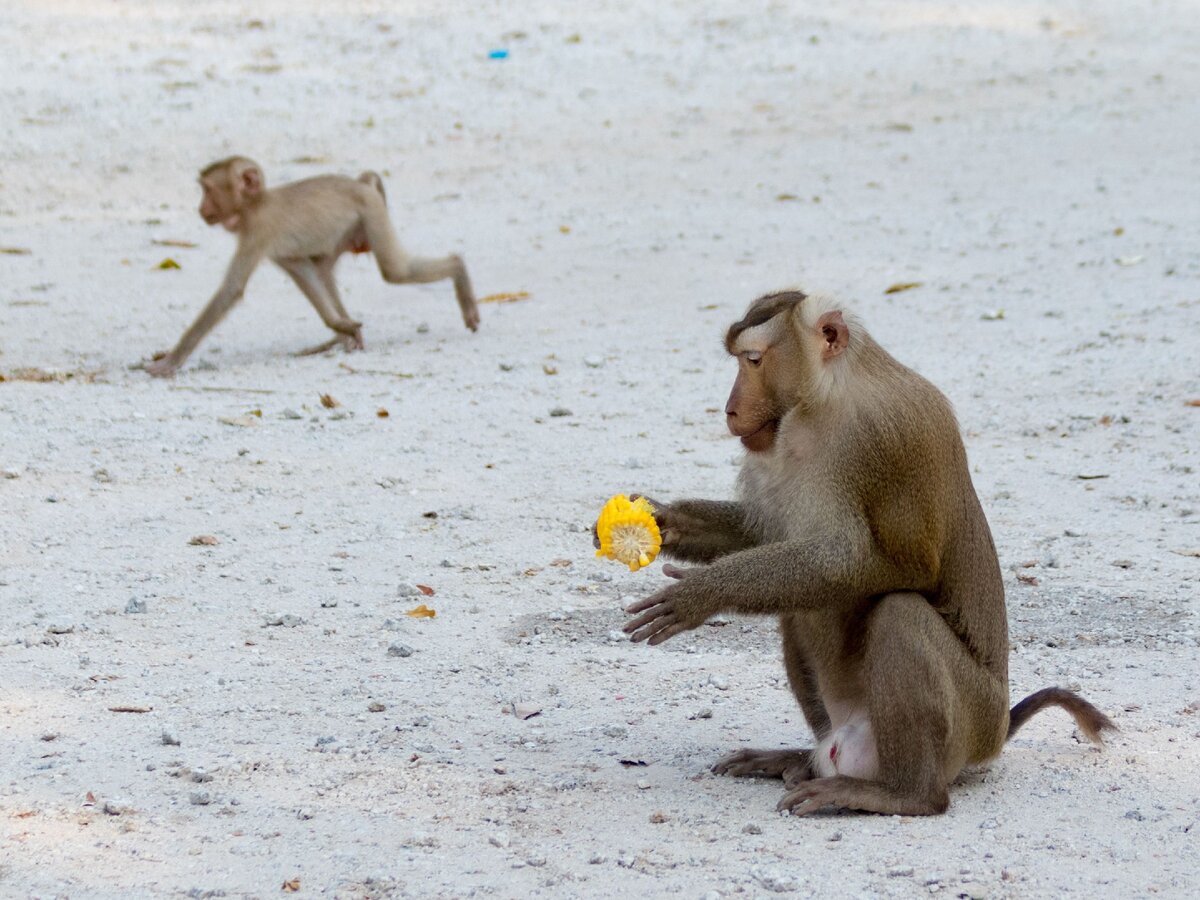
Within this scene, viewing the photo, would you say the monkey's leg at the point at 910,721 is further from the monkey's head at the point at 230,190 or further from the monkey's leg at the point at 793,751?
the monkey's head at the point at 230,190

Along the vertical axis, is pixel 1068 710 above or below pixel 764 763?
above

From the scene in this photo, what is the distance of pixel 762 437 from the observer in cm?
397

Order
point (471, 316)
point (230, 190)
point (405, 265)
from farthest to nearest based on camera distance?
point (405, 265) → point (471, 316) → point (230, 190)

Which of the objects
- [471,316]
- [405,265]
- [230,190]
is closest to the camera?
[230,190]

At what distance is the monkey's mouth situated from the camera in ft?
13.0

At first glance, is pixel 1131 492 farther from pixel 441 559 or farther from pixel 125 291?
pixel 125 291

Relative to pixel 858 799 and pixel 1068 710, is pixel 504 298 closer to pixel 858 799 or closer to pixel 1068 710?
pixel 1068 710

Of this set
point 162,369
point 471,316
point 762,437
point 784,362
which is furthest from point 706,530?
point 471,316

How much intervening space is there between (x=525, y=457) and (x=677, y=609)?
3.33 m

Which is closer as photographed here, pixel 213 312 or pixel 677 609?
pixel 677 609

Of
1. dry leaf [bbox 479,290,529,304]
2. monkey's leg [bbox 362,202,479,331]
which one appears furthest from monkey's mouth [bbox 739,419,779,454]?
dry leaf [bbox 479,290,529,304]

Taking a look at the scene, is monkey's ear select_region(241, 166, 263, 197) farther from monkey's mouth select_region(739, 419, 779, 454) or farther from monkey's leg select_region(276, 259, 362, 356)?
monkey's mouth select_region(739, 419, 779, 454)

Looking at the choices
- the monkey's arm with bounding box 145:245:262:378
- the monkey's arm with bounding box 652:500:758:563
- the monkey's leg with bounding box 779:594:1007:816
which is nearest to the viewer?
the monkey's leg with bounding box 779:594:1007:816

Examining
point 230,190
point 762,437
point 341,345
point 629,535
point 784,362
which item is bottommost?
point 341,345
